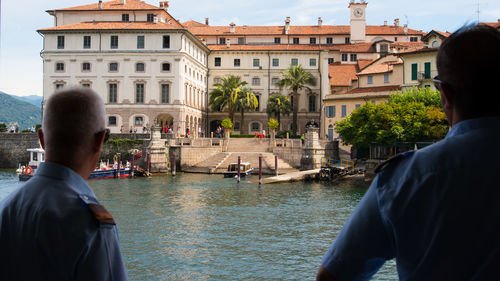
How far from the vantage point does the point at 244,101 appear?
67.6 metres

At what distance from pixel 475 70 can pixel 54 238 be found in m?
1.88

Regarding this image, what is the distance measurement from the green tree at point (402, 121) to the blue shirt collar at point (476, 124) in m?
40.9

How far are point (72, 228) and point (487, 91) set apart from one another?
182 cm

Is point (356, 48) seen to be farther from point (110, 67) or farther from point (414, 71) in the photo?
point (110, 67)

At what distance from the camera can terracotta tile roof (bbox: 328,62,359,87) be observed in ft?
227

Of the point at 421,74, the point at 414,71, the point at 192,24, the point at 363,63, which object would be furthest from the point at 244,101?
the point at 192,24

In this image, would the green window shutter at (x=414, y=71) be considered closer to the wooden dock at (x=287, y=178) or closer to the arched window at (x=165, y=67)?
the wooden dock at (x=287, y=178)

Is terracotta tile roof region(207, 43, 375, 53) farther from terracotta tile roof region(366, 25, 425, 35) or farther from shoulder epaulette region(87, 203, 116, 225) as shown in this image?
shoulder epaulette region(87, 203, 116, 225)

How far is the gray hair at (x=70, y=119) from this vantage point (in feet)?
7.93

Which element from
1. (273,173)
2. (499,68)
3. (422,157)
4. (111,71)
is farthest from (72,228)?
(111,71)

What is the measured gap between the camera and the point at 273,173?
169 feet

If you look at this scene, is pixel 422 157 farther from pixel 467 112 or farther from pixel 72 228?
pixel 72 228

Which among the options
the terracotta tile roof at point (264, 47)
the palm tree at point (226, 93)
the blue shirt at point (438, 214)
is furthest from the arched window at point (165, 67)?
the blue shirt at point (438, 214)

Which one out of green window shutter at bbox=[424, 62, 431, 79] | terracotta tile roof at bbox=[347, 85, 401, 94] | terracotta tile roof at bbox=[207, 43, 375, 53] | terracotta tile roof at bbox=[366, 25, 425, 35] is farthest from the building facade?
green window shutter at bbox=[424, 62, 431, 79]
